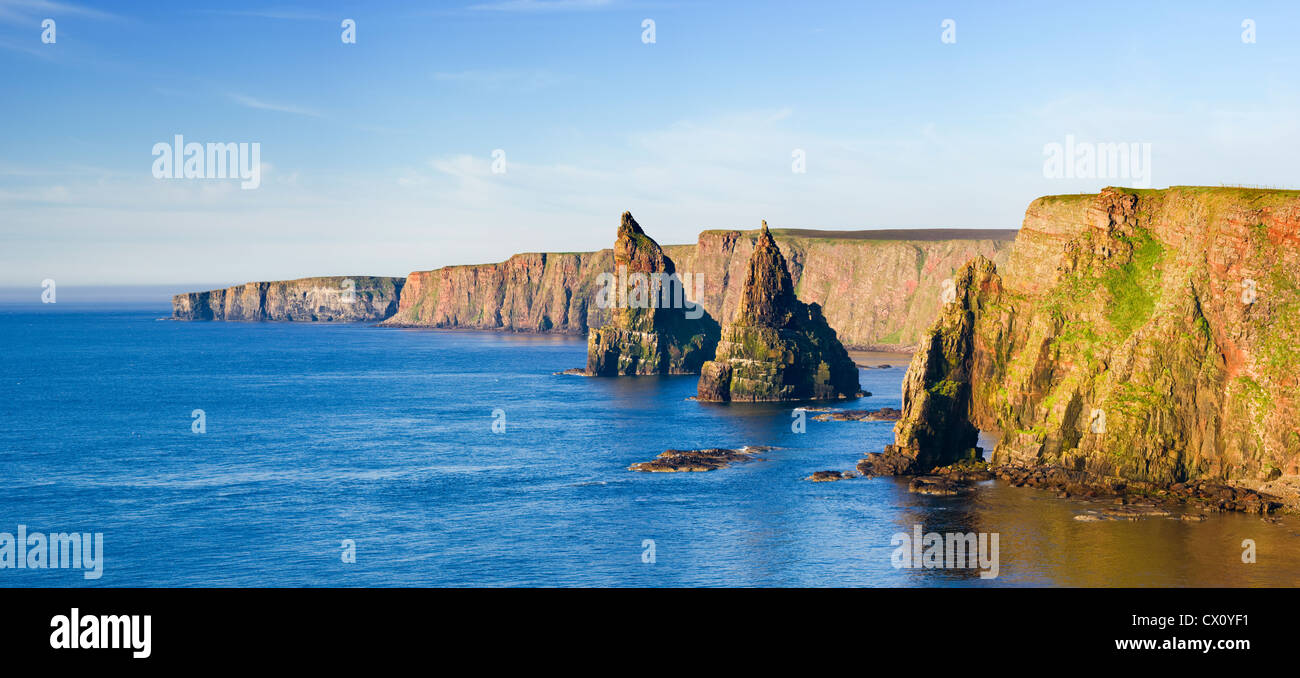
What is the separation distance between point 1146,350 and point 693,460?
162ft

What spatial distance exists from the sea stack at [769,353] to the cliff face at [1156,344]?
211ft

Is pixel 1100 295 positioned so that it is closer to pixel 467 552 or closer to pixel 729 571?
pixel 729 571

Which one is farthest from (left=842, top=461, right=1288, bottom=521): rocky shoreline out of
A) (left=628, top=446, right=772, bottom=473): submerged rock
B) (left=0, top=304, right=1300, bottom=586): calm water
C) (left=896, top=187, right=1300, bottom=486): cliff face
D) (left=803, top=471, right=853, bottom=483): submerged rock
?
(left=628, top=446, right=772, bottom=473): submerged rock

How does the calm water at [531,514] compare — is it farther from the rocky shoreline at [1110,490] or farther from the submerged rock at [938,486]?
the rocky shoreline at [1110,490]

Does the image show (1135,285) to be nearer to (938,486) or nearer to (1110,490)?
(1110,490)

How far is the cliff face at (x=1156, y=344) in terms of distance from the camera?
9288 centimetres

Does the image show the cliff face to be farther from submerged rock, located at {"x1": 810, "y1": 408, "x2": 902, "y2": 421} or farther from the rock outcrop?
submerged rock, located at {"x1": 810, "y1": 408, "x2": 902, "y2": 421}

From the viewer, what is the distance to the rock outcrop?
9294 centimetres

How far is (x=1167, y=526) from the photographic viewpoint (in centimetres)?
8450

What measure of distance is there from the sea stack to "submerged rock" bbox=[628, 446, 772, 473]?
5370 cm
